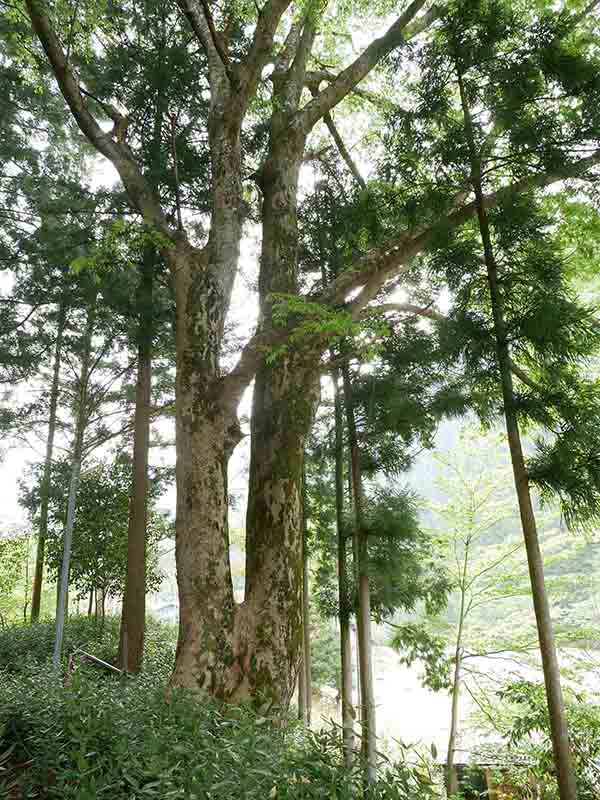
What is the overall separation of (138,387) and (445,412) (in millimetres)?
3944

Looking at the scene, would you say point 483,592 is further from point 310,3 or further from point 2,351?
point 2,351

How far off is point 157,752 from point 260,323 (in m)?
3.11

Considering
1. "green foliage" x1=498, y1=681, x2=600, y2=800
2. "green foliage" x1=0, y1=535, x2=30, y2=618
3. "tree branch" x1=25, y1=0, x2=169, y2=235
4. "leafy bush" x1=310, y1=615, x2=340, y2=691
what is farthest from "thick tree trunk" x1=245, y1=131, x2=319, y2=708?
"green foliage" x1=0, y1=535, x2=30, y2=618

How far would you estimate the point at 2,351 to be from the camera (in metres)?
8.19

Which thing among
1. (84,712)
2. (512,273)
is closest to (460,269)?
(512,273)

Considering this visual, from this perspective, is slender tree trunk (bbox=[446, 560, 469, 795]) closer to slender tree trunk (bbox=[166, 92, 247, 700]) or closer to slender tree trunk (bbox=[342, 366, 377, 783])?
slender tree trunk (bbox=[342, 366, 377, 783])

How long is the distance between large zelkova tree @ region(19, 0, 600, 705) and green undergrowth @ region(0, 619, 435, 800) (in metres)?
0.74

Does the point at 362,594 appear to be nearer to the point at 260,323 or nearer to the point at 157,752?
the point at 260,323

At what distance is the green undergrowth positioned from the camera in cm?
128

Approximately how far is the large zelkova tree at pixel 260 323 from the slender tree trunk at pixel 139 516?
6.32 feet

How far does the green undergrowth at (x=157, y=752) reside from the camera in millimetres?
1277

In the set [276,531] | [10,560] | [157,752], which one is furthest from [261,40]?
[10,560]

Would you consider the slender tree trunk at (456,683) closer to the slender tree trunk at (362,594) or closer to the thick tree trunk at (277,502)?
the slender tree trunk at (362,594)

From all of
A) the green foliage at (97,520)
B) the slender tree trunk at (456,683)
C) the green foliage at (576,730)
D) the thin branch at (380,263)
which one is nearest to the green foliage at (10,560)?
the green foliage at (97,520)
